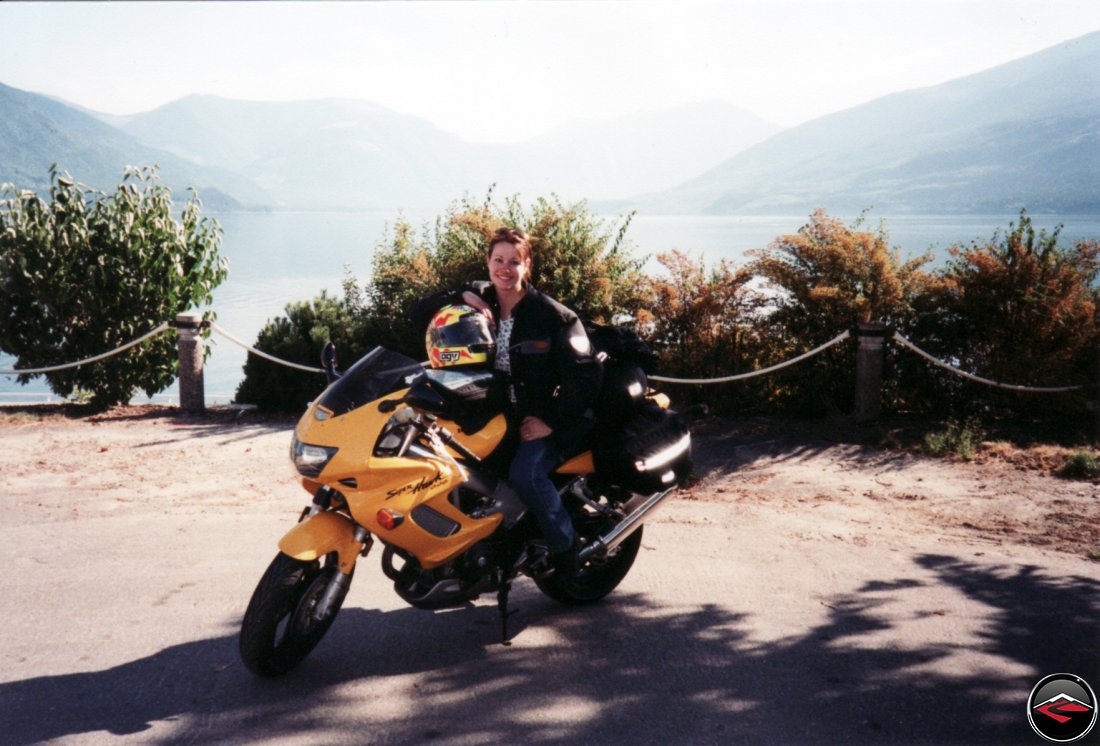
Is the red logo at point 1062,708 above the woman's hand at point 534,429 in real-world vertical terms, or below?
below

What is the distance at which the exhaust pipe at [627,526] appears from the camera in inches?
185

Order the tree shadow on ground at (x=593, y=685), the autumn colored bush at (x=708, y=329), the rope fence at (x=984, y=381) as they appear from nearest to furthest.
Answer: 1. the tree shadow on ground at (x=593, y=685)
2. the rope fence at (x=984, y=381)
3. the autumn colored bush at (x=708, y=329)

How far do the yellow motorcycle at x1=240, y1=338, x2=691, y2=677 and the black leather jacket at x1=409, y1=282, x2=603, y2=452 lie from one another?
0.18 meters

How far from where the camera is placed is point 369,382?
3945 mm

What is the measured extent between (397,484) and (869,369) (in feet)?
24.0

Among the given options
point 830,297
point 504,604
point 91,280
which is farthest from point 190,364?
point 504,604

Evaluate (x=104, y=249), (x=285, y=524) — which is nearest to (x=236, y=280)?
(x=104, y=249)

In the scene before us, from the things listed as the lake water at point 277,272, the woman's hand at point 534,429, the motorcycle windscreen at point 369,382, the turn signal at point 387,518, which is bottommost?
the lake water at point 277,272

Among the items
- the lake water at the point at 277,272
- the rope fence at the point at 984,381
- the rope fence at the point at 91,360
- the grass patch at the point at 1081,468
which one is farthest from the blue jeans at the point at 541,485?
the rope fence at the point at 91,360

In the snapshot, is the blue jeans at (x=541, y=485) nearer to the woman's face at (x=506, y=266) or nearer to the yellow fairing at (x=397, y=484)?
the yellow fairing at (x=397, y=484)

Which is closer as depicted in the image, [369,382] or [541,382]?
[369,382]

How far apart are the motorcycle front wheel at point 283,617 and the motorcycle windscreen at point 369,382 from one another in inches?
26.3

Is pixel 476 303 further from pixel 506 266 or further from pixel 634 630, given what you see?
pixel 634 630

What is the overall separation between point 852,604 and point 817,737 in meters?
1.56
